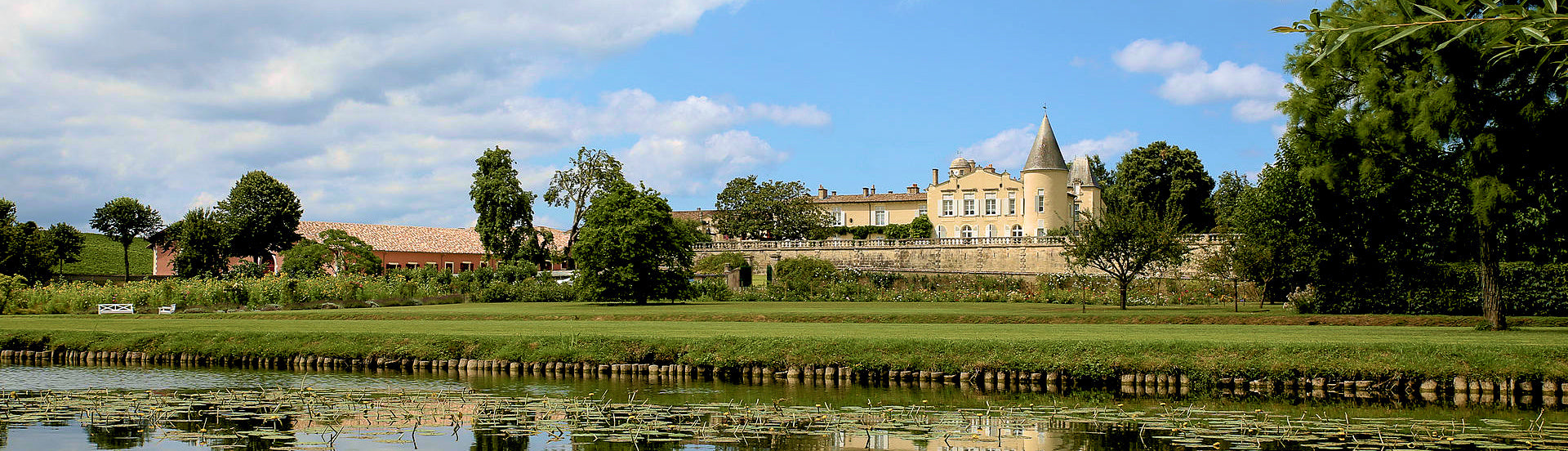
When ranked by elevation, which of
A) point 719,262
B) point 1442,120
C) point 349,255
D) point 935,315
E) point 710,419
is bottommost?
point 710,419

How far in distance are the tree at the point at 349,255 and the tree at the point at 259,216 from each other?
9.06 meters

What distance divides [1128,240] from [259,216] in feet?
174

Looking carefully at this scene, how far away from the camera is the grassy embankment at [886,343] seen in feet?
55.9

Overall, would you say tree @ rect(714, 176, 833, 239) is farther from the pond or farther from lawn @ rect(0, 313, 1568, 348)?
the pond

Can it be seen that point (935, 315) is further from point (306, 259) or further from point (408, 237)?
point (408, 237)

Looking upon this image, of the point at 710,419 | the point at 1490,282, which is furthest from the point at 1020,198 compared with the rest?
the point at 710,419

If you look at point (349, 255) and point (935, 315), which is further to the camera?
point (349, 255)

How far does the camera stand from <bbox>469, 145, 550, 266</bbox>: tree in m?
63.6

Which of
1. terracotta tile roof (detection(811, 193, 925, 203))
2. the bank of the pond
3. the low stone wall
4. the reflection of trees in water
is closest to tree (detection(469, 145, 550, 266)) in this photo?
the low stone wall

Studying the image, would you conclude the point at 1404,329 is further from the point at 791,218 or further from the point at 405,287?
the point at 791,218

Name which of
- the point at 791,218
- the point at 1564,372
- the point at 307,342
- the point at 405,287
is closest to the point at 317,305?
the point at 405,287

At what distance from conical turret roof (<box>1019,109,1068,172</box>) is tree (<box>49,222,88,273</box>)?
57.7 m

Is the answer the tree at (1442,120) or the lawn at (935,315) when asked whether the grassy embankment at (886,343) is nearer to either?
the lawn at (935,315)

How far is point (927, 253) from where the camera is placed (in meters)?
70.4
